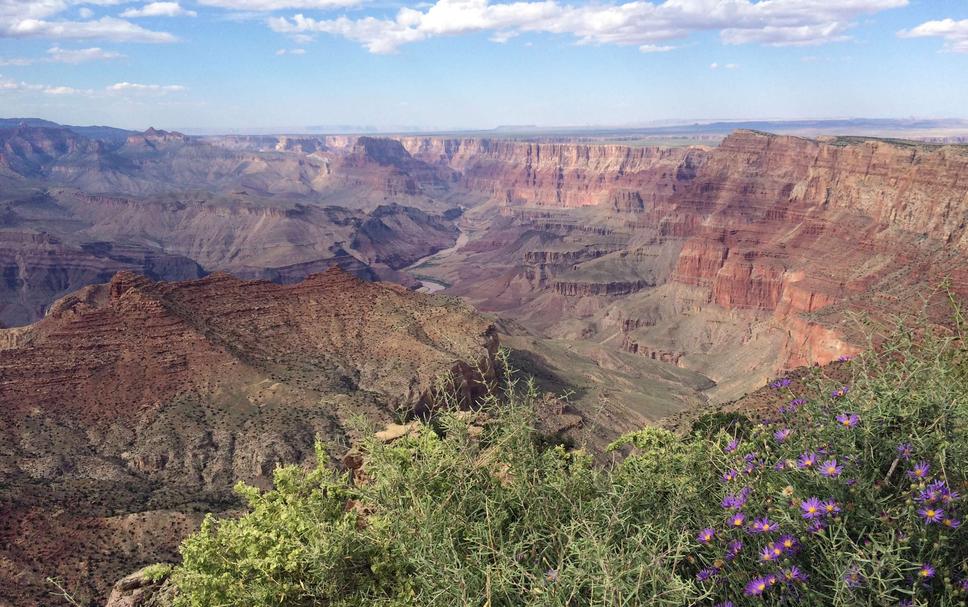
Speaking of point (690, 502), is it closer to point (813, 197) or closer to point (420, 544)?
point (420, 544)

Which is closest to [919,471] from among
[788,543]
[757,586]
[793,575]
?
[788,543]

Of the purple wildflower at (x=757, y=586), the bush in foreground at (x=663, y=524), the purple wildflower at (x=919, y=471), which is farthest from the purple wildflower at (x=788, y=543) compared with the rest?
the purple wildflower at (x=919, y=471)

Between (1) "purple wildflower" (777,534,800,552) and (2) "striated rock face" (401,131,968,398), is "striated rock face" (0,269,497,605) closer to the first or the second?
(1) "purple wildflower" (777,534,800,552)

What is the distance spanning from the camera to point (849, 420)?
692cm

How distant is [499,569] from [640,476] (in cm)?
287

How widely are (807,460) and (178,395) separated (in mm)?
50793

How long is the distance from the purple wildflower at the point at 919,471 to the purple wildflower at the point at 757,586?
1.73 meters

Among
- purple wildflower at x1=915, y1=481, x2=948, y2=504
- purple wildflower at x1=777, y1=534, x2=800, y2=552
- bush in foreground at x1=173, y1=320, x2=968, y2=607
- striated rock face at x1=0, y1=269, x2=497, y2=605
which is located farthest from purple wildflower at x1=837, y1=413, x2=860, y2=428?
striated rock face at x1=0, y1=269, x2=497, y2=605

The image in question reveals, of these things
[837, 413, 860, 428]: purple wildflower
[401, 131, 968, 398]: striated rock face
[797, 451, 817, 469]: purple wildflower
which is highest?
[837, 413, 860, 428]: purple wildflower

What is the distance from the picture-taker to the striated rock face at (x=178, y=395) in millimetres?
31859

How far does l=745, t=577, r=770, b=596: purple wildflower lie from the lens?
6058 millimetres

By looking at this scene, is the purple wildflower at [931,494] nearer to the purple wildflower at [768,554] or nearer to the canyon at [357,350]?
the purple wildflower at [768,554]

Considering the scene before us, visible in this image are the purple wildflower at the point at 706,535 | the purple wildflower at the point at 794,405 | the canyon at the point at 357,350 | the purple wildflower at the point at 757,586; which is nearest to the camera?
the purple wildflower at the point at 757,586

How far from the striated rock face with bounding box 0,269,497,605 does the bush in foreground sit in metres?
25.6
